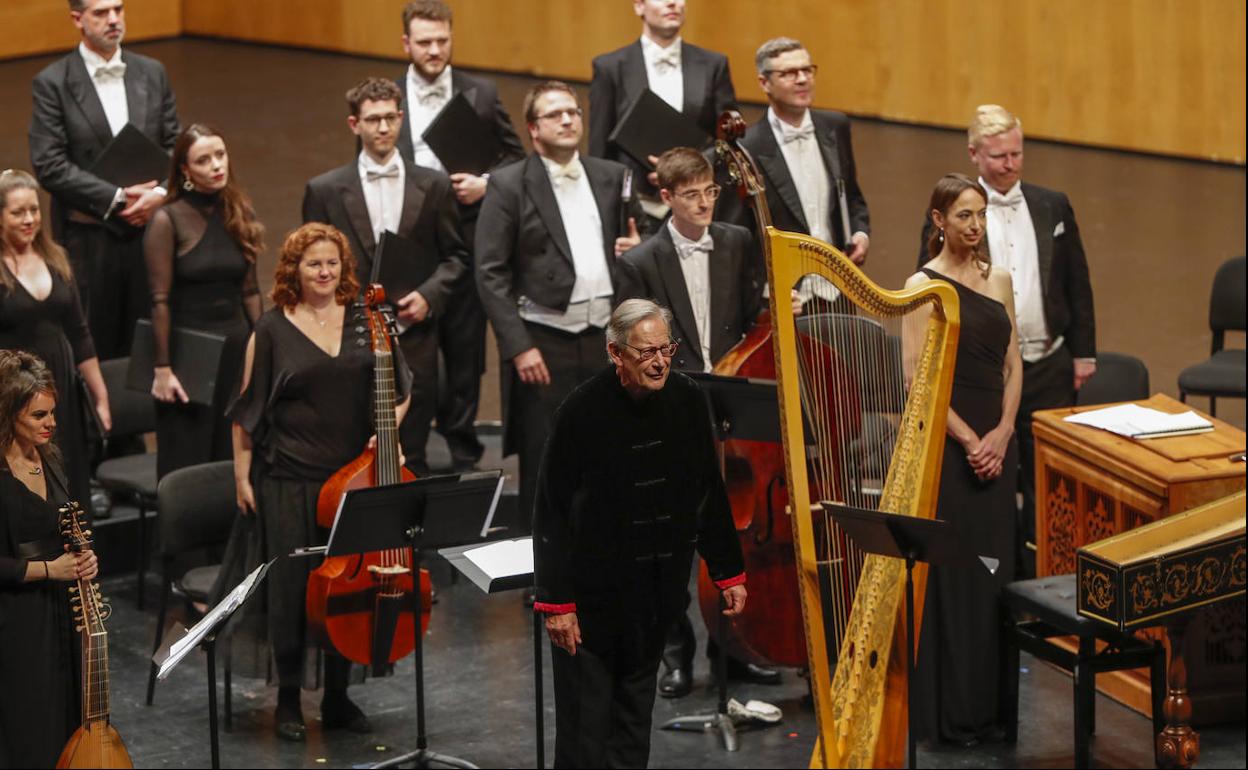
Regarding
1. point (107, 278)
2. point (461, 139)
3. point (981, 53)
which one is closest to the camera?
point (461, 139)

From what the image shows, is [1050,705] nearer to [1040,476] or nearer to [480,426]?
[1040,476]

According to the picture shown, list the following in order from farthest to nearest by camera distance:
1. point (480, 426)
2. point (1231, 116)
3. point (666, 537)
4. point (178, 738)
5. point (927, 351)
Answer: point (1231, 116)
point (480, 426)
point (178, 738)
point (927, 351)
point (666, 537)

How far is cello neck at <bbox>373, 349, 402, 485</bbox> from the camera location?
550 cm

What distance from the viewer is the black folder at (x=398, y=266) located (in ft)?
21.4

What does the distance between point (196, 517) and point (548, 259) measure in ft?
4.42

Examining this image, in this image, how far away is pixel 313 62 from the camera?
14938 mm

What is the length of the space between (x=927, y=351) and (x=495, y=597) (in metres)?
2.26

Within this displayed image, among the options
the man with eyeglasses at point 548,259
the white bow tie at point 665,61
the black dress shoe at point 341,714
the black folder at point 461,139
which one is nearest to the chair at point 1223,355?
the white bow tie at point 665,61

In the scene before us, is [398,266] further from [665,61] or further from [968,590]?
[968,590]

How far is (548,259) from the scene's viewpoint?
253 inches

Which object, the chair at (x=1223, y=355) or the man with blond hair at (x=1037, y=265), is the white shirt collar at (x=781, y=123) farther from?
the chair at (x=1223, y=355)

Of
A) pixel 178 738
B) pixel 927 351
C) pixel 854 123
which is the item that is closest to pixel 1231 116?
pixel 854 123

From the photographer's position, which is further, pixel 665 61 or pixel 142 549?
pixel 665 61

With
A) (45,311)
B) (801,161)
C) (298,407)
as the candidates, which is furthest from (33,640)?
(801,161)
